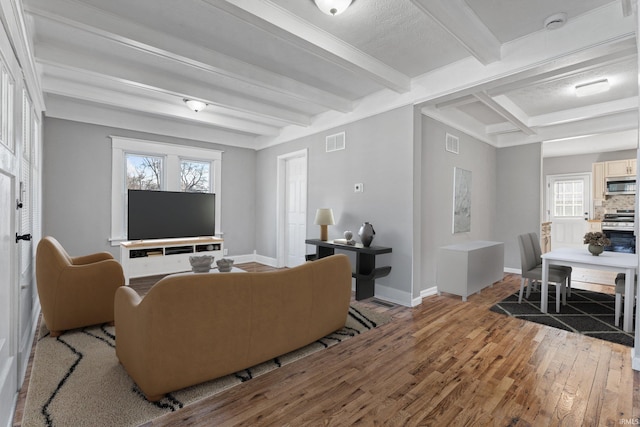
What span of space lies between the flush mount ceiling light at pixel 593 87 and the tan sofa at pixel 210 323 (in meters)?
4.02

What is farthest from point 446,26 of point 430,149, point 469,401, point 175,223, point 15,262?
point 175,223

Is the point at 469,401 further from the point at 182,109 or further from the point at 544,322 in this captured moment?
the point at 182,109

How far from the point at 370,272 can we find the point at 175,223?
342cm

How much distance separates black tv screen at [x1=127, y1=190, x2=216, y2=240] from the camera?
491cm

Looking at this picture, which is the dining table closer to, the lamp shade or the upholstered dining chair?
the upholstered dining chair

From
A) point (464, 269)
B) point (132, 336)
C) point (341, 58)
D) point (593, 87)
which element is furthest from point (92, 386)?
point (593, 87)

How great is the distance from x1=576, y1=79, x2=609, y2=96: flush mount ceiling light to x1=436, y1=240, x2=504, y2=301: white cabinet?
226 cm

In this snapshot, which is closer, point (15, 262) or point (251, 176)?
point (15, 262)

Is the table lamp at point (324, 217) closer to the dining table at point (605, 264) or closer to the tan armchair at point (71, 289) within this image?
the tan armchair at point (71, 289)

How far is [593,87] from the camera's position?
3799mm

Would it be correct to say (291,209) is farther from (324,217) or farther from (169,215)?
(169,215)

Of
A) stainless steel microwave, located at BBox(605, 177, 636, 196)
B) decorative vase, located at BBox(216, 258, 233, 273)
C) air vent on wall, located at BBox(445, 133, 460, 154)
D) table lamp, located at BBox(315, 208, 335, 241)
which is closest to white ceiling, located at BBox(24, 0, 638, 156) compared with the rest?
air vent on wall, located at BBox(445, 133, 460, 154)

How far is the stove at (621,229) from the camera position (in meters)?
6.38

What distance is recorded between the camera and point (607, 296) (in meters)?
4.18
